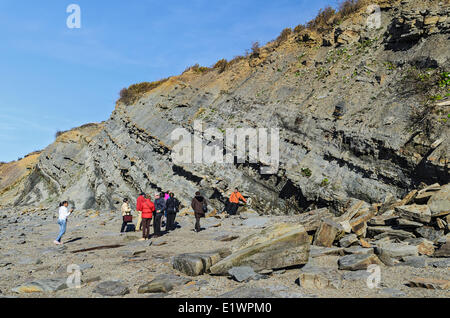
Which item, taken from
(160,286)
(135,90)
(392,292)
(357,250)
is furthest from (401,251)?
(135,90)

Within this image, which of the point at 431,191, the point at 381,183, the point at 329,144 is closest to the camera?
the point at 431,191

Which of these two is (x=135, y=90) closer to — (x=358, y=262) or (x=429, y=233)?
(x=429, y=233)

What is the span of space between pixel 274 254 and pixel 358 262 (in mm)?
1855

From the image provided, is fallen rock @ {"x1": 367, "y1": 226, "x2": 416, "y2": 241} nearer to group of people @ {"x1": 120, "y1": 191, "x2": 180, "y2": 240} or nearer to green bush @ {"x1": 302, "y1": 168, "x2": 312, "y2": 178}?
green bush @ {"x1": 302, "y1": 168, "x2": 312, "y2": 178}

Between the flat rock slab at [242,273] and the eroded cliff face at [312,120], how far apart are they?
9.16 m

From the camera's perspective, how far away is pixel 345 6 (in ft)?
75.5

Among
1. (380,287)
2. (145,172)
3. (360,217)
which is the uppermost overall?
(145,172)

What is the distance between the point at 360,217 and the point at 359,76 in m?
10.9

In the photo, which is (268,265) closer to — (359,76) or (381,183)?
(381,183)

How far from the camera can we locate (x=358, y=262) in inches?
261

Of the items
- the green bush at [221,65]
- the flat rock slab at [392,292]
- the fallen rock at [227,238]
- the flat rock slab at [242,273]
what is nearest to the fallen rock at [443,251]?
the flat rock slab at [392,292]

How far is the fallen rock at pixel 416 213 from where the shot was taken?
8.93 m

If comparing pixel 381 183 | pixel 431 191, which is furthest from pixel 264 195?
pixel 431 191

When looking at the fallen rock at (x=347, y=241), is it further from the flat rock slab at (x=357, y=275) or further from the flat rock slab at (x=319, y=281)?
the flat rock slab at (x=319, y=281)
